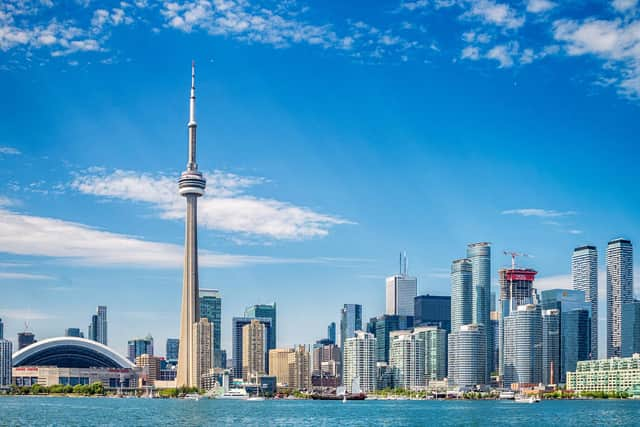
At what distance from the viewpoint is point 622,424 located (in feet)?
386

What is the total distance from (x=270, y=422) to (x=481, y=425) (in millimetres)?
24629

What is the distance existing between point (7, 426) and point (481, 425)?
174 feet

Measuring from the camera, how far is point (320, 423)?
118438 millimetres

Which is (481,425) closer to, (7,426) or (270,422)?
(270,422)

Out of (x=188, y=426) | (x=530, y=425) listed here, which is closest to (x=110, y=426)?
(x=188, y=426)

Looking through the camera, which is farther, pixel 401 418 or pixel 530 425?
pixel 401 418

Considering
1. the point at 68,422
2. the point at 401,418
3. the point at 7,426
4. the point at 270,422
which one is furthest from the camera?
the point at 401,418

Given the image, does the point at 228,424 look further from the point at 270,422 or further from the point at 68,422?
the point at 68,422

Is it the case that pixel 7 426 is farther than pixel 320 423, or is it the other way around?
pixel 320 423

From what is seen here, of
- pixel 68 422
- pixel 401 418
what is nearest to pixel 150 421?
pixel 68 422

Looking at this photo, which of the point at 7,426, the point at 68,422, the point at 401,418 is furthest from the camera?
the point at 401,418

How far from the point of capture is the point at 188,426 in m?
105

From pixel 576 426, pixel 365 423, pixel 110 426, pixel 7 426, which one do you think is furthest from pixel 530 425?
pixel 7 426

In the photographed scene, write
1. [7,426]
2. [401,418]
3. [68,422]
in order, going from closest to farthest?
[7,426]
[68,422]
[401,418]
